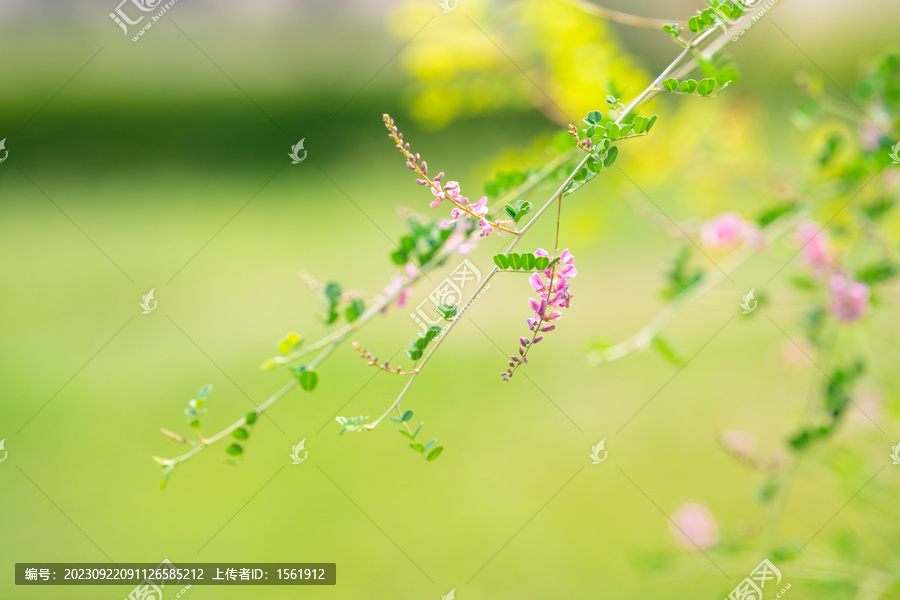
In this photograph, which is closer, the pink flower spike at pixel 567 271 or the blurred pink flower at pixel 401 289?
the pink flower spike at pixel 567 271

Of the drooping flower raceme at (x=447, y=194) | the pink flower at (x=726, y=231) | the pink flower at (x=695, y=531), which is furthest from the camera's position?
the pink flower at (x=695, y=531)

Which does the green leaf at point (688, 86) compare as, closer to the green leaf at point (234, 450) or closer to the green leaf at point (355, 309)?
the green leaf at point (355, 309)

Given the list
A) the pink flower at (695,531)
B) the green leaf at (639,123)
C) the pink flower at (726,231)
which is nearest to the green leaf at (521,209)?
the green leaf at (639,123)

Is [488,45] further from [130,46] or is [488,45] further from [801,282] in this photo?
[130,46]

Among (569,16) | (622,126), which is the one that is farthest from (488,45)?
(622,126)

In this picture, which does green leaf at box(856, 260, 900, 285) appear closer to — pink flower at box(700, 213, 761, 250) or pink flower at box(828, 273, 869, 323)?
pink flower at box(828, 273, 869, 323)

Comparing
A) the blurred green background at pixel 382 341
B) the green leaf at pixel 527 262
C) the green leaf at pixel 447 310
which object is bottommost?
the green leaf at pixel 447 310

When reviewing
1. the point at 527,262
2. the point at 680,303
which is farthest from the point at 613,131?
the point at 680,303
